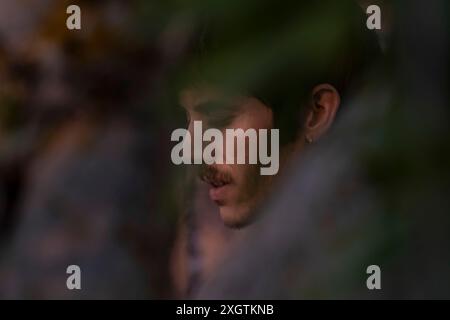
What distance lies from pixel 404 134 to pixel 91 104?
91 centimetres

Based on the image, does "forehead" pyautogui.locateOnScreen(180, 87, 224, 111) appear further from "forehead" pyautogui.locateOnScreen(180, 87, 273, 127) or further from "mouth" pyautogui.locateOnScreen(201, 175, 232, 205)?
"mouth" pyautogui.locateOnScreen(201, 175, 232, 205)

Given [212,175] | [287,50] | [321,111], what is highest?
[287,50]

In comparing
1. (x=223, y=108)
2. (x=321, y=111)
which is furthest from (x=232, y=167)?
(x=321, y=111)

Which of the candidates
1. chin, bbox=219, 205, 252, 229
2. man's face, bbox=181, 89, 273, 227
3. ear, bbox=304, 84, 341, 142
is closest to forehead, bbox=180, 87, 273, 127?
man's face, bbox=181, 89, 273, 227

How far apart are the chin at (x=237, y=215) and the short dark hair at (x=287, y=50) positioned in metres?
0.24

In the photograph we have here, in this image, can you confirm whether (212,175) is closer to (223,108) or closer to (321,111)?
(223,108)

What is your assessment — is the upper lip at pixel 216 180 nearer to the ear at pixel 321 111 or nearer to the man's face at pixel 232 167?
the man's face at pixel 232 167

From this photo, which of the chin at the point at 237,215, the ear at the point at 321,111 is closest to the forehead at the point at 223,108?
the ear at the point at 321,111

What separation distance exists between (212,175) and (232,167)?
6 cm

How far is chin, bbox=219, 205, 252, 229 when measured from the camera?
221 cm

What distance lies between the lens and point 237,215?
221 cm

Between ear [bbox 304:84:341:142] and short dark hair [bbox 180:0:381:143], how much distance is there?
0.8 inches

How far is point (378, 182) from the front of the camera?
2188 millimetres

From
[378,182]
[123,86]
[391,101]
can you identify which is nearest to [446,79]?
[391,101]
